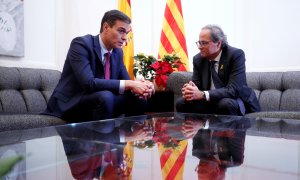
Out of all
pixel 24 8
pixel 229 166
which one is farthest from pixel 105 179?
pixel 24 8

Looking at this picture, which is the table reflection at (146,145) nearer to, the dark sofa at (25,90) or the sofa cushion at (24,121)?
the sofa cushion at (24,121)

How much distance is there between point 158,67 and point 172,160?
6.25 feet

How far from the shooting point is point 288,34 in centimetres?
260

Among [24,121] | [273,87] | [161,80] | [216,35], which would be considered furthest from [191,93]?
[24,121]

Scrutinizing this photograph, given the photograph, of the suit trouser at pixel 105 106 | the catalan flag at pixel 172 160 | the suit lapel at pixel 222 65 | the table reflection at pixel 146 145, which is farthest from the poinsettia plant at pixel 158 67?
the catalan flag at pixel 172 160

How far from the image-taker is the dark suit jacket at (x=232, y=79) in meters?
1.86

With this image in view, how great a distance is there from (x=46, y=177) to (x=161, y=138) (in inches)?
16.9

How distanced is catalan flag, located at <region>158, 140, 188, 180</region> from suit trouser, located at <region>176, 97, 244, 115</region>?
3.44 ft

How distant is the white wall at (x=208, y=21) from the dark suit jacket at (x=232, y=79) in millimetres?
871

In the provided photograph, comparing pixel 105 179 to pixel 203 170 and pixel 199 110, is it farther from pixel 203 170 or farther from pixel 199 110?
pixel 199 110

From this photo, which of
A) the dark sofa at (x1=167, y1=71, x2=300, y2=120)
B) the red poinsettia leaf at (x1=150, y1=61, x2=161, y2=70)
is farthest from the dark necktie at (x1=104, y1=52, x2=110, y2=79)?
the red poinsettia leaf at (x1=150, y1=61, x2=161, y2=70)

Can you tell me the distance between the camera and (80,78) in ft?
5.39

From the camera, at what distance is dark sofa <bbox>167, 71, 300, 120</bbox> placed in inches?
82.6

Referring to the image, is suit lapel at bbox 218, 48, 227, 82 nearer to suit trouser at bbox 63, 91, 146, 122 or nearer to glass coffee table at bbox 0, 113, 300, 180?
suit trouser at bbox 63, 91, 146, 122
